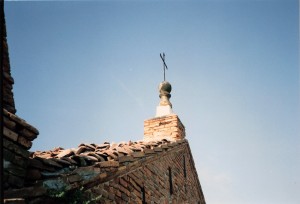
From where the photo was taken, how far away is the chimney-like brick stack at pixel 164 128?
299 inches

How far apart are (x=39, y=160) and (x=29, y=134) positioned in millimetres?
292

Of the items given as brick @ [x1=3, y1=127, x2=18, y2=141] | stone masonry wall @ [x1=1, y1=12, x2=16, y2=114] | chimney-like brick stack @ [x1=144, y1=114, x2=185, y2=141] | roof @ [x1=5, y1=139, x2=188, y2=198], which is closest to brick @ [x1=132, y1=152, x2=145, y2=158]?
roof @ [x1=5, y1=139, x2=188, y2=198]

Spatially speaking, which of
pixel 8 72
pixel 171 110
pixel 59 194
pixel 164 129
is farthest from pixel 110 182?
pixel 171 110

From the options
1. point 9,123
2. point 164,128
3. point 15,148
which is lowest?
point 15,148

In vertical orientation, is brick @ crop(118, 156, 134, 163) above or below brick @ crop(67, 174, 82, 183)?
above

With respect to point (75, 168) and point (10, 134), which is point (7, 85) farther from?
point (75, 168)

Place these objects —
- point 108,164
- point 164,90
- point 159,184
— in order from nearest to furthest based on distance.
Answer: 1. point 108,164
2. point 159,184
3. point 164,90

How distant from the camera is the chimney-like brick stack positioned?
760 centimetres

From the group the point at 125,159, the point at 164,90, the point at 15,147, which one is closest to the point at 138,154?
the point at 125,159

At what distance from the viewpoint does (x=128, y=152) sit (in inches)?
168

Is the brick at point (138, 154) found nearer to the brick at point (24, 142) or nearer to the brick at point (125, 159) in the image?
the brick at point (125, 159)

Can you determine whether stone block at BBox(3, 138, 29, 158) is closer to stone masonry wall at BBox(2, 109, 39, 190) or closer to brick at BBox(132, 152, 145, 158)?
stone masonry wall at BBox(2, 109, 39, 190)

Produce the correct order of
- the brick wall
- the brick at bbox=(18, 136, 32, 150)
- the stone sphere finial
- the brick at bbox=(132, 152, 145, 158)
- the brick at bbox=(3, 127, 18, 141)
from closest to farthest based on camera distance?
the brick at bbox=(3, 127, 18, 141), the brick at bbox=(18, 136, 32, 150), the brick wall, the brick at bbox=(132, 152, 145, 158), the stone sphere finial

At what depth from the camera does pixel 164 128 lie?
7.80 meters
